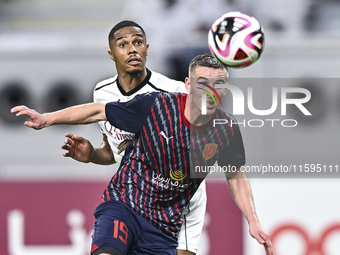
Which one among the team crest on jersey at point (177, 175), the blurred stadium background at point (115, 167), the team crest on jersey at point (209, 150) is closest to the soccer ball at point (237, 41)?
the team crest on jersey at point (209, 150)

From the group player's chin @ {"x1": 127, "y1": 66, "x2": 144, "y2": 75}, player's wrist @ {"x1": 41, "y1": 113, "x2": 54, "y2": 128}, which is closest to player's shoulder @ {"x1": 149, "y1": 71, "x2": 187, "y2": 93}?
player's chin @ {"x1": 127, "y1": 66, "x2": 144, "y2": 75}

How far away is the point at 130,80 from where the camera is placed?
13.8 feet

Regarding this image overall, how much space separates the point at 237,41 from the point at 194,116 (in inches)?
22.8

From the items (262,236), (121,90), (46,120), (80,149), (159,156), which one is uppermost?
(121,90)

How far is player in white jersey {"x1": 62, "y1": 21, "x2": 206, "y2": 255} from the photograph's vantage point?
163 inches

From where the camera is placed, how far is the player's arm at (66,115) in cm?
327

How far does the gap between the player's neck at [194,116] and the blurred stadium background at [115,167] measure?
1.46m

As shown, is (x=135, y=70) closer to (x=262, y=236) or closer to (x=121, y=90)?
(x=121, y=90)

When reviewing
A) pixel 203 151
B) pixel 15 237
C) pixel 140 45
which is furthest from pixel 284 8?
pixel 15 237

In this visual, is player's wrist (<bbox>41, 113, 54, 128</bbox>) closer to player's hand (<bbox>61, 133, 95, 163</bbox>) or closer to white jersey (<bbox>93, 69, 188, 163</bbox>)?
player's hand (<bbox>61, 133, 95, 163</bbox>)

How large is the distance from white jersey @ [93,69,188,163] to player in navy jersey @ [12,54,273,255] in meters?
0.46

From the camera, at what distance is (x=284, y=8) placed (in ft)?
20.3

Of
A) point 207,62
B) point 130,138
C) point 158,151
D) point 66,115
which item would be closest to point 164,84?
point 130,138

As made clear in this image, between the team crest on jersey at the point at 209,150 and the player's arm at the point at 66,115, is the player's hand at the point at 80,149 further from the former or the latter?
the team crest on jersey at the point at 209,150
